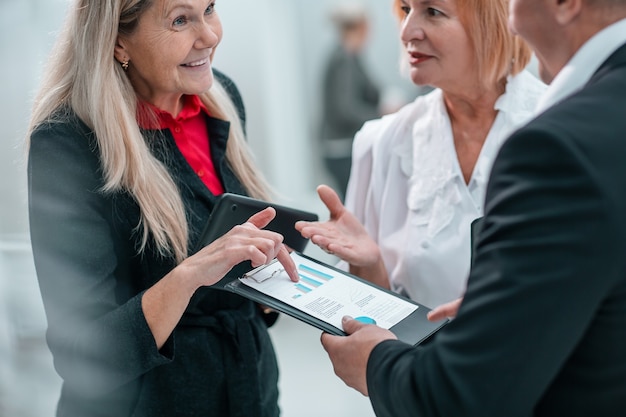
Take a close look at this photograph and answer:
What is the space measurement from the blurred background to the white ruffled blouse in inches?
10.0

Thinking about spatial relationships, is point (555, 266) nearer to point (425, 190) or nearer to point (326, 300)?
point (326, 300)

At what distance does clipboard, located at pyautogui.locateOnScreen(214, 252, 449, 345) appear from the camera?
1431 mm

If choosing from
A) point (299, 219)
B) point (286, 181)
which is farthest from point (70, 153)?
point (286, 181)

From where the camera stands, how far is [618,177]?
0.97 meters

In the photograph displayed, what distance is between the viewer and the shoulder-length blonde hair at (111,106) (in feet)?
5.00

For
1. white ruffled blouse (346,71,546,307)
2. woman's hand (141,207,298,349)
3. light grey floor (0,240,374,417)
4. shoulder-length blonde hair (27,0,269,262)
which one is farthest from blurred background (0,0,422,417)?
woman's hand (141,207,298,349)

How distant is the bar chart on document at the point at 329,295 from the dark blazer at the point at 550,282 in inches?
14.5

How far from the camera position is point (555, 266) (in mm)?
977

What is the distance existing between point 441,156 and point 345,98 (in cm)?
380

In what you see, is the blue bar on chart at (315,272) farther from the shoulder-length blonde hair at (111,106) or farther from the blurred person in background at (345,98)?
the blurred person in background at (345,98)

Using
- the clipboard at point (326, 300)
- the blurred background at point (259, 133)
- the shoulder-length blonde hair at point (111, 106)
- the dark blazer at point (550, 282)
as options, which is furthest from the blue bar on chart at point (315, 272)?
the dark blazer at point (550, 282)

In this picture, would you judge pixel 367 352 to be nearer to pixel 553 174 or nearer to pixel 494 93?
pixel 553 174

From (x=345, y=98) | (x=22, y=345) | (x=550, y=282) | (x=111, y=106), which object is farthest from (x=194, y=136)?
(x=345, y=98)

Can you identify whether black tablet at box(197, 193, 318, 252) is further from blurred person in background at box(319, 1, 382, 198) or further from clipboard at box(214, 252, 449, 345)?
blurred person in background at box(319, 1, 382, 198)
